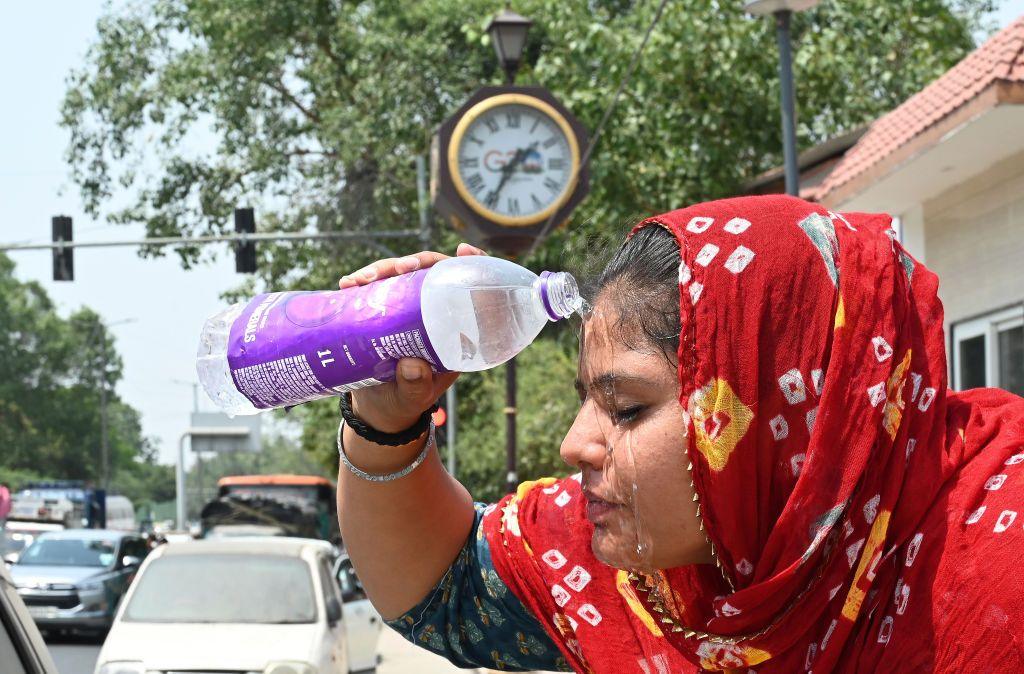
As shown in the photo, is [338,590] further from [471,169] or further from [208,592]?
[471,169]

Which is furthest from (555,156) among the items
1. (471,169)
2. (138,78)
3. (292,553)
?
(138,78)

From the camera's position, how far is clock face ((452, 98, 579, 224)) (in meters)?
12.7

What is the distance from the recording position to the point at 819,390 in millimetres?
1853

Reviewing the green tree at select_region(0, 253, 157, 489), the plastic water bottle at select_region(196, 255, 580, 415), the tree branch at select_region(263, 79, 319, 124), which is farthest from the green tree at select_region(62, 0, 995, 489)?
the green tree at select_region(0, 253, 157, 489)

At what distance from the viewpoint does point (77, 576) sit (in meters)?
19.2

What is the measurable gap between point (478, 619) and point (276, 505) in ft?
80.3

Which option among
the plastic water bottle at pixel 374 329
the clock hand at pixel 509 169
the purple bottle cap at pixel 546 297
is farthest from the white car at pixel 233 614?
the purple bottle cap at pixel 546 297

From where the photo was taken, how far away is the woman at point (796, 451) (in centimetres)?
182

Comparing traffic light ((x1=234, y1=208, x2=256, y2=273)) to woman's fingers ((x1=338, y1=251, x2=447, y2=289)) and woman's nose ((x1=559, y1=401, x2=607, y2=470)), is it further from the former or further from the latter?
woman's nose ((x1=559, y1=401, x2=607, y2=470))

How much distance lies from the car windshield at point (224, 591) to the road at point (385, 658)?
342 cm

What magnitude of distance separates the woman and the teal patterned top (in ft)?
1.24

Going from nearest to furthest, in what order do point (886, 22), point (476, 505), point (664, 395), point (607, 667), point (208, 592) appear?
point (664, 395), point (607, 667), point (476, 505), point (208, 592), point (886, 22)

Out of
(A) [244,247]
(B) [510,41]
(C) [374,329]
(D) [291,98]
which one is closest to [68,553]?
(A) [244,247]

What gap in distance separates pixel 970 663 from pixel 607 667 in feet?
1.93
